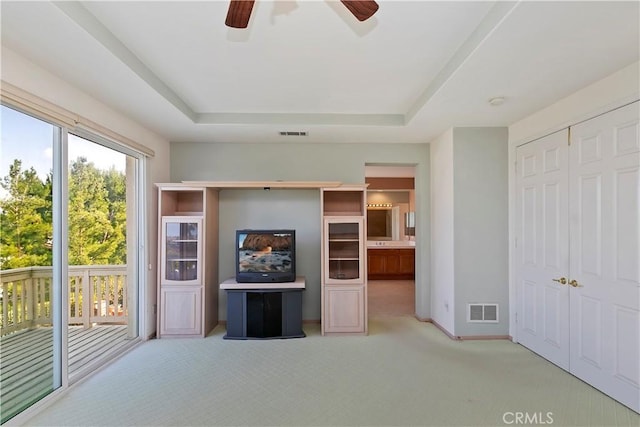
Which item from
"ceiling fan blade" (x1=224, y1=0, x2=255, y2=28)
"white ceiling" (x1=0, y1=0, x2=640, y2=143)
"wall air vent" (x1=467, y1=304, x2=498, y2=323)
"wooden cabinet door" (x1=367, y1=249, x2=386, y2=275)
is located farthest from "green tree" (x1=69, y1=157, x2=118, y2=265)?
"wooden cabinet door" (x1=367, y1=249, x2=386, y2=275)

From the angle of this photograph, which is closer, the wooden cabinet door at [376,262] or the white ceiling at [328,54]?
the white ceiling at [328,54]

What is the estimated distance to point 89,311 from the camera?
13.6ft

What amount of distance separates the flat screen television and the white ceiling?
1.54 metres

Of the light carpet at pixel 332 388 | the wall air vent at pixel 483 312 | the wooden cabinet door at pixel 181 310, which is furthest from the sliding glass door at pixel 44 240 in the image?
the wall air vent at pixel 483 312

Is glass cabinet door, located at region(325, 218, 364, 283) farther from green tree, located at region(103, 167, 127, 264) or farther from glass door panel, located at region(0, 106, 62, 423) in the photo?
glass door panel, located at region(0, 106, 62, 423)

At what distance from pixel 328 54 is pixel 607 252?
9.10 ft

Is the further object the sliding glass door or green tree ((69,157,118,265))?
green tree ((69,157,118,265))

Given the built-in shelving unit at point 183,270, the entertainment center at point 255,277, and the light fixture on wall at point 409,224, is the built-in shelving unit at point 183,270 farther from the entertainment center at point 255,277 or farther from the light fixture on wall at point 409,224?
the light fixture on wall at point 409,224

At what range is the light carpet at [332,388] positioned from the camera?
92.8 inches

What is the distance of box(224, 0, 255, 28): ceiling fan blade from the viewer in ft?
4.95

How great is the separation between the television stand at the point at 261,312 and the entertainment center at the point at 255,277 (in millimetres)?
12

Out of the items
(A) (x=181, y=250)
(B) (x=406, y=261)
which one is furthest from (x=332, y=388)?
(B) (x=406, y=261)

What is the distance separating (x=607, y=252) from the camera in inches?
103

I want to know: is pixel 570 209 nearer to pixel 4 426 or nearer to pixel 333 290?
pixel 333 290
